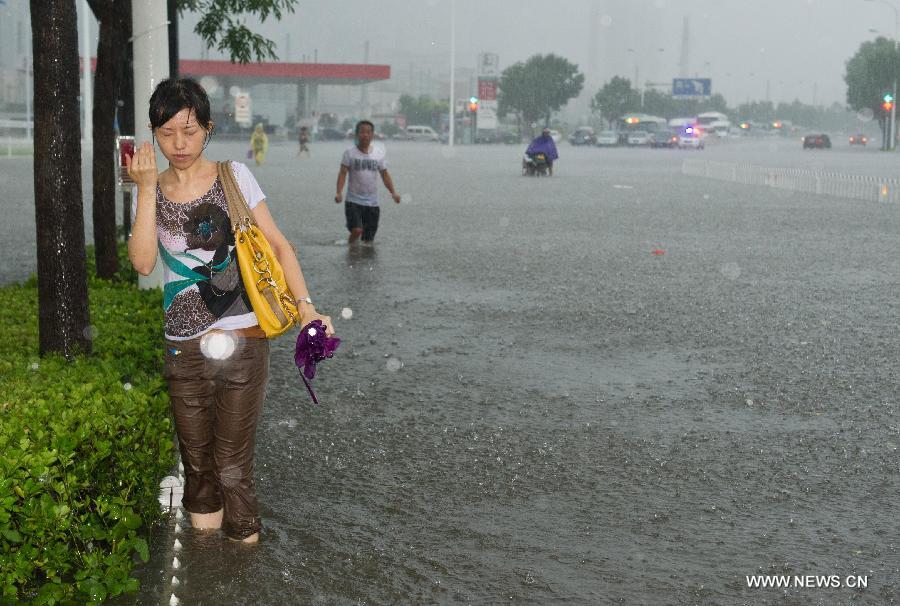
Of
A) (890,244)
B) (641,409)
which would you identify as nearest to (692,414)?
(641,409)

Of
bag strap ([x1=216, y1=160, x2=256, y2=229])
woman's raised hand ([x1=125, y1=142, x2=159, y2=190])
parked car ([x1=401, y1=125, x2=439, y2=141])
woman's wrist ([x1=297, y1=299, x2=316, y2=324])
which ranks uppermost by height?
woman's raised hand ([x1=125, y1=142, x2=159, y2=190])

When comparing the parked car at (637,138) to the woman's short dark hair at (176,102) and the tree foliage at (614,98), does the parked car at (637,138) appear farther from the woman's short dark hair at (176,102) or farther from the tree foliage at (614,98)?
the woman's short dark hair at (176,102)

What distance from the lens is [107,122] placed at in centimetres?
1041

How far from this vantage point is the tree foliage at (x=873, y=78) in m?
96.2

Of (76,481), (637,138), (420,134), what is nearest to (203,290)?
(76,481)

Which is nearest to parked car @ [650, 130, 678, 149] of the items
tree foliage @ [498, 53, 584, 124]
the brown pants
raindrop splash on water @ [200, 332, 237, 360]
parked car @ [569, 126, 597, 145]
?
parked car @ [569, 126, 597, 145]

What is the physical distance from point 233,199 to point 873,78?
333ft

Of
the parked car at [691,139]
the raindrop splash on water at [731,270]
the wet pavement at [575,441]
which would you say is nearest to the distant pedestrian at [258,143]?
the wet pavement at [575,441]

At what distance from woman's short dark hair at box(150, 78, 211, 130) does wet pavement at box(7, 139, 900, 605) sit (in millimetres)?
1559

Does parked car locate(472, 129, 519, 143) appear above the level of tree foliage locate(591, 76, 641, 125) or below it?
below

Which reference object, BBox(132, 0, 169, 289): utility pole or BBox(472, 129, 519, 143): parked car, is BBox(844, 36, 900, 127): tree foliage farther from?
BBox(132, 0, 169, 289): utility pole

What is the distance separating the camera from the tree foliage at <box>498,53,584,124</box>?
12144 cm

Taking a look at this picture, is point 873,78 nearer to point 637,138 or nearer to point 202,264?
point 637,138

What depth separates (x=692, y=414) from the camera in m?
6.95
